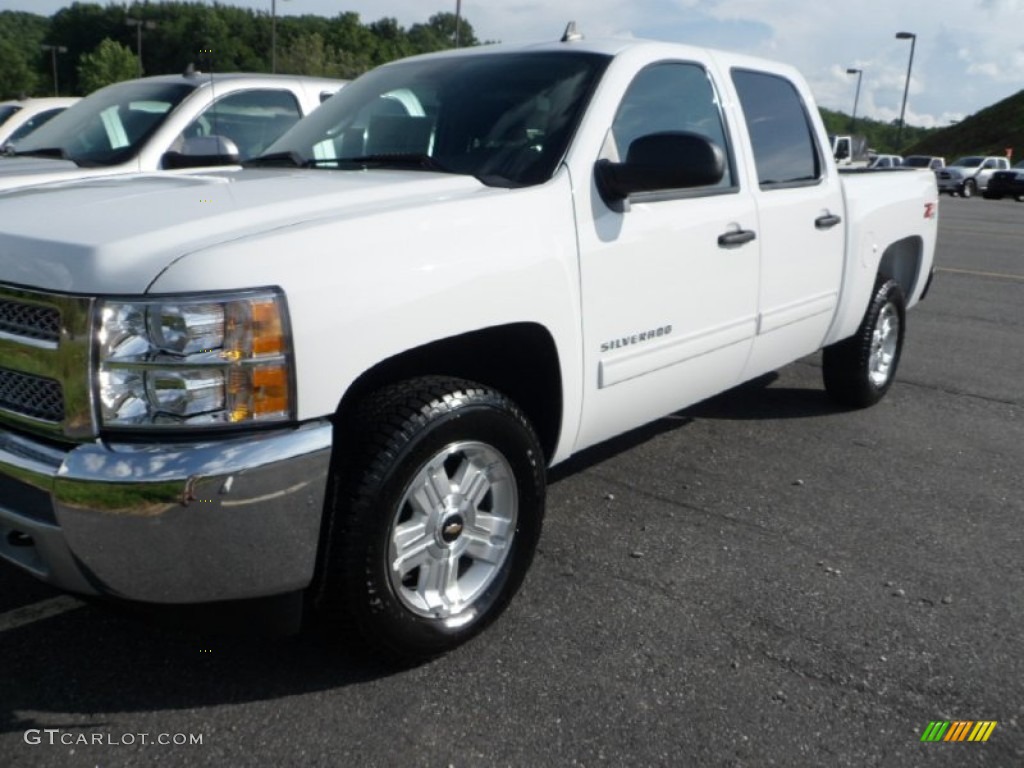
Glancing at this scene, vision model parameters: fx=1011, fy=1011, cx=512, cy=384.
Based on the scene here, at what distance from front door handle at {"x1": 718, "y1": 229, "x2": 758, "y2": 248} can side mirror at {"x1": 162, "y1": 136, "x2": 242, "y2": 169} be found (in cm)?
236

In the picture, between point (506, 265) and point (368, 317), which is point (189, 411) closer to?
point (368, 317)

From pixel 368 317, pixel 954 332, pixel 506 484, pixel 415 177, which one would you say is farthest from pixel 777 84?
pixel 954 332

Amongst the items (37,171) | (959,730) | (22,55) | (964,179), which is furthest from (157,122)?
(22,55)

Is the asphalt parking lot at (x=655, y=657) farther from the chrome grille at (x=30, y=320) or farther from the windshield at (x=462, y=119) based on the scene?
the windshield at (x=462, y=119)

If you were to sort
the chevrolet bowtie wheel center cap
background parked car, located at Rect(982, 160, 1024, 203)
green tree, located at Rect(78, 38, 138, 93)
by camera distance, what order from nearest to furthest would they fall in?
the chevrolet bowtie wheel center cap → background parked car, located at Rect(982, 160, 1024, 203) → green tree, located at Rect(78, 38, 138, 93)

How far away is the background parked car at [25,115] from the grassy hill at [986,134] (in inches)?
2470

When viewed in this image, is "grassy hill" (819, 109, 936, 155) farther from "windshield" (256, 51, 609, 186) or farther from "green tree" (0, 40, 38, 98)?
"windshield" (256, 51, 609, 186)

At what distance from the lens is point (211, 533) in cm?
227

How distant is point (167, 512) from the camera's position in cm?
222

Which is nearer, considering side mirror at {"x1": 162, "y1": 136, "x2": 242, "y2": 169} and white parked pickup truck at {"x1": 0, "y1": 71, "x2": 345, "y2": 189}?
side mirror at {"x1": 162, "y1": 136, "x2": 242, "y2": 169}

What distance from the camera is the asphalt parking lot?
Answer: 2.50m

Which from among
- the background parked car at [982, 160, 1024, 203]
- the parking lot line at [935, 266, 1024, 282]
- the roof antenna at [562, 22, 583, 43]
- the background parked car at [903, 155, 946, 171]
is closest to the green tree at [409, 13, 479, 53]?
the background parked car at [903, 155, 946, 171]

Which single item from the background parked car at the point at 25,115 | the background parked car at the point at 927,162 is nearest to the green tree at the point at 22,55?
the background parked car at the point at 927,162

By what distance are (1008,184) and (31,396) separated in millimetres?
36985
